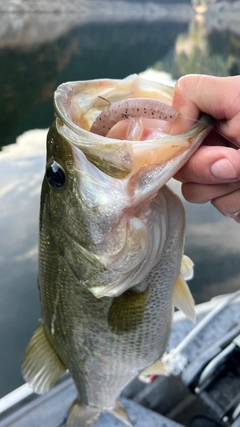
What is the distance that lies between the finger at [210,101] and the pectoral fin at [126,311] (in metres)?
0.69

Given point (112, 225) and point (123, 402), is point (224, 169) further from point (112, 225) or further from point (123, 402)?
point (123, 402)

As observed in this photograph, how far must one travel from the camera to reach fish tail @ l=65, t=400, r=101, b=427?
192 centimetres

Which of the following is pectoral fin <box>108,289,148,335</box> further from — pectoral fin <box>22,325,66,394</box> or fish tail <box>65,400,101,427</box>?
fish tail <box>65,400,101,427</box>

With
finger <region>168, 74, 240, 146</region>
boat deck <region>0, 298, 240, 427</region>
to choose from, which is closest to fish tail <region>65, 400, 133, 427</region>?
boat deck <region>0, 298, 240, 427</region>

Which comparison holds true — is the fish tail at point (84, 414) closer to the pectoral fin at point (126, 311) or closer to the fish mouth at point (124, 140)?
the pectoral fin at point (126, 311)

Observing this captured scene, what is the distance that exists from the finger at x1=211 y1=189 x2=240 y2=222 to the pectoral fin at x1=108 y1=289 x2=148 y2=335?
17.3 inches

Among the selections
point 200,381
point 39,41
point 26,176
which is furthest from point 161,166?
point 39,41

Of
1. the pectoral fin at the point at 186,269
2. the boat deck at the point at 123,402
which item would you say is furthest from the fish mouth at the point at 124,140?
the boat deck at the point at 123,402

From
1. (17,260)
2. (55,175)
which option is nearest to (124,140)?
(55,175)

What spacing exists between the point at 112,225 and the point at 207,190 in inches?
15.2

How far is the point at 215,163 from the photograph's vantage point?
1.10m

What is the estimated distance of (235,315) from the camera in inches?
124

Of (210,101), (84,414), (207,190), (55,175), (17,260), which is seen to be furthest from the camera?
(17,260)

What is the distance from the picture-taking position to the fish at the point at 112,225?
107 cm
